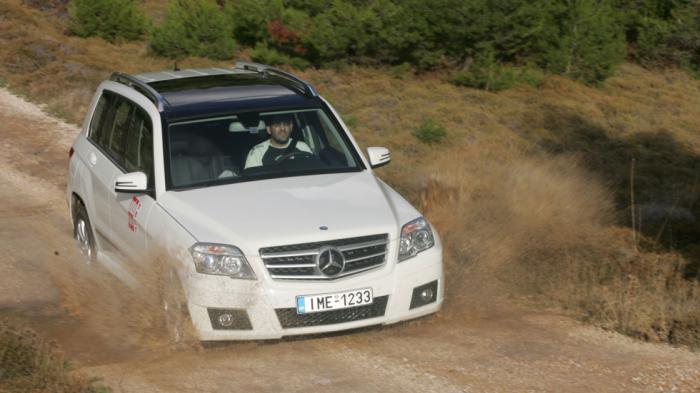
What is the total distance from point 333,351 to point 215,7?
2388cm

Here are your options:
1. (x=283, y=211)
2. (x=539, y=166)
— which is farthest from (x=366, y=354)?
(x=539, y=166)

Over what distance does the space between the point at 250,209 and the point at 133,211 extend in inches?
39.2

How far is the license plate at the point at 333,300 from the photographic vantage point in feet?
19.2

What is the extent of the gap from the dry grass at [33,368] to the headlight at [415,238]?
198cm

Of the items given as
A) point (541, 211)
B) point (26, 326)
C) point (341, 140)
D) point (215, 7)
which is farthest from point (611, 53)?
point (26, 326)

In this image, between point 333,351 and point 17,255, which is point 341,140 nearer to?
point 333,351

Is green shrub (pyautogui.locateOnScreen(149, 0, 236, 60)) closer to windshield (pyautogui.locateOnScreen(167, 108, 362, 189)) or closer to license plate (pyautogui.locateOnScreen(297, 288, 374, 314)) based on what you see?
windshield (pyautogui.locateOnScreen(167, 108, 362, 189))

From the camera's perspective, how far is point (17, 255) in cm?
880

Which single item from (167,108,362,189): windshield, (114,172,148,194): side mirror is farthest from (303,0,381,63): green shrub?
(114,172,148,194): side mirror

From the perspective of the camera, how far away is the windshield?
270 inches

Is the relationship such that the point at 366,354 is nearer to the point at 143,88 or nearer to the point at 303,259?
the point at 303,259

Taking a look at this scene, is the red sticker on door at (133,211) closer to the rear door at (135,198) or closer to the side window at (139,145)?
the rear door at (135,198)

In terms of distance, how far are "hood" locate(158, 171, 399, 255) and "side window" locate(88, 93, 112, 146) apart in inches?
73.0

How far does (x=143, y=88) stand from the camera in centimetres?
756
